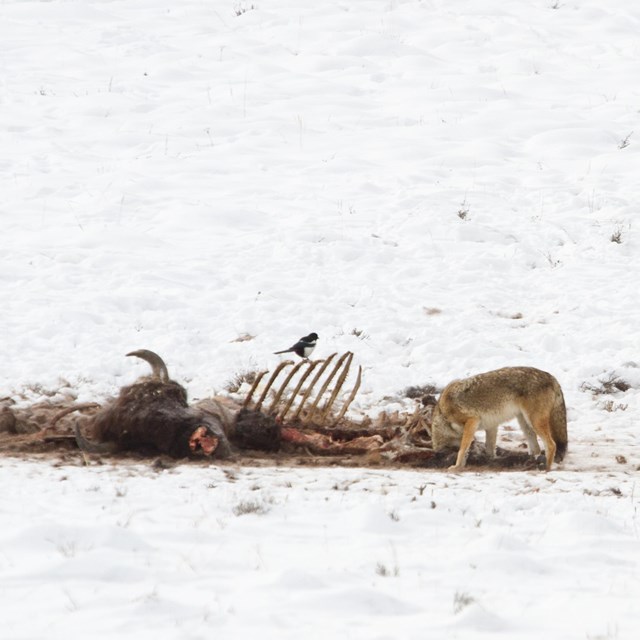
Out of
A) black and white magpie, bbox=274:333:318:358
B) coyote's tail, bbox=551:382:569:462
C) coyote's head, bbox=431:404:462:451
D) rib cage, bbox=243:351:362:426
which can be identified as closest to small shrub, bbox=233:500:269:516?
rib cage, bbox=243:351:362:426

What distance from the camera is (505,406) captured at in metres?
7.30

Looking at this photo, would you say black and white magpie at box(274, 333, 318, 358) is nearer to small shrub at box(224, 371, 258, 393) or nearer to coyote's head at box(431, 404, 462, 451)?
small shrub at box(224, 371, 258, 393)

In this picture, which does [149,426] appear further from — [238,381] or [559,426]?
[559,426]

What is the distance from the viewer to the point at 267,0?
2297cm

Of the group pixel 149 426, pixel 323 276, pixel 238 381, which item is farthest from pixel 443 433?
pixel 323 276

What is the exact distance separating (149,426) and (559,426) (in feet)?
9.86

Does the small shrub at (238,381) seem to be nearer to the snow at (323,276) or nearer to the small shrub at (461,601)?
the snow at (323,276)

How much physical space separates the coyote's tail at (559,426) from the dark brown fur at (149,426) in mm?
2415

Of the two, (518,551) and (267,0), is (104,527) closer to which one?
(518,551)

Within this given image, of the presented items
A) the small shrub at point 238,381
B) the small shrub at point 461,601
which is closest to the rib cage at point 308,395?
the small shrub at point 238,381

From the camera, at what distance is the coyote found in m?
7.25

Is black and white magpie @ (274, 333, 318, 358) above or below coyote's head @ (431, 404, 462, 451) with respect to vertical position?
above

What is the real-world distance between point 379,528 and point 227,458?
1972mm

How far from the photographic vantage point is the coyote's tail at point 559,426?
24.0ft
